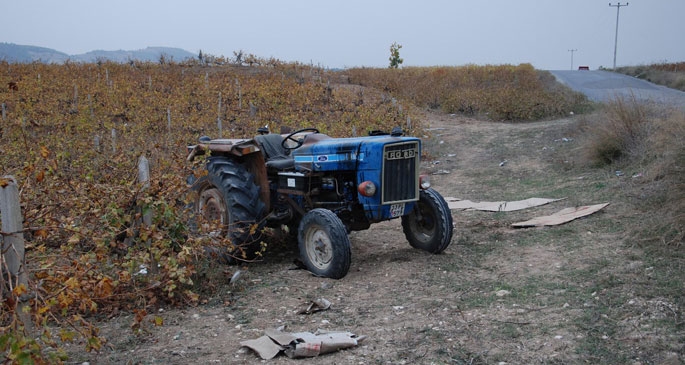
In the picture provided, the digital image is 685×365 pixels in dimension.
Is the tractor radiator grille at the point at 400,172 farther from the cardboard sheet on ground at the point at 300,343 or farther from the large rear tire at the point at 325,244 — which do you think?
the cardboard sheet on ground at the point at 300,343

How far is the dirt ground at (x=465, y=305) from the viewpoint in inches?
153

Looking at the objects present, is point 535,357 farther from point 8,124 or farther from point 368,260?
point 8,124

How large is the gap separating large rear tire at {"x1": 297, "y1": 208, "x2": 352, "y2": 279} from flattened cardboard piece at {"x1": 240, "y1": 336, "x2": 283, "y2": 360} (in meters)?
1.48

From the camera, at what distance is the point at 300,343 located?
397 cm

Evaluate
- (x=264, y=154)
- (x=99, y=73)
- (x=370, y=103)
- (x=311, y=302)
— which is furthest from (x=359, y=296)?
(x=99, y=73)

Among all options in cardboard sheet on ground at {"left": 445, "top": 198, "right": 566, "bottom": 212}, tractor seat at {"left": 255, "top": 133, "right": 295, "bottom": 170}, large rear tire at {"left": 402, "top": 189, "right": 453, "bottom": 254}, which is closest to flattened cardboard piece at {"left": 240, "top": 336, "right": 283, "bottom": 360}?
large rear tire at {"left": 402, "top": 189, "right": 453, "bottom": 254}

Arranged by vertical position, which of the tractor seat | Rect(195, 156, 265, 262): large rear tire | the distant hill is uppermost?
the distant hill

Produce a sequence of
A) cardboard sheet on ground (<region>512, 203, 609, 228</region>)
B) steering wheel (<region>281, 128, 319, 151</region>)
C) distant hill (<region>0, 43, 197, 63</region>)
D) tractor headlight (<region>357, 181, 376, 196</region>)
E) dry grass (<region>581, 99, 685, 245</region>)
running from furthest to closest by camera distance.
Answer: distant hill (<region>0, 43, 197, 63</region>), cardboard sheet on ground (<region>512, 203, 609, 228</region>), steering wheel (<region>281, 128, 319, 151</region>), dry grass (<region>581, 99, 685, 245</region>), tractor headlight (<region>357, 181, 376, 196</region>)

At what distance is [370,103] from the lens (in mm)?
20281

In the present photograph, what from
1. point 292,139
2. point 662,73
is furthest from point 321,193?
point 662,73

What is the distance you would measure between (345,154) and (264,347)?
239 centimetres

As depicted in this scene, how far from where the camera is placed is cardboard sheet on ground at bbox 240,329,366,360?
3930 mm

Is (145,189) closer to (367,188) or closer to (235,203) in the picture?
(235,203)

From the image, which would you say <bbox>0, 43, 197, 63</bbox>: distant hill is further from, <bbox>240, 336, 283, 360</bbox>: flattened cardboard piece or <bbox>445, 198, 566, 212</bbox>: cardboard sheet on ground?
<bbox>240, 336, 283, 360</bbox>: flattened cardboard piece
